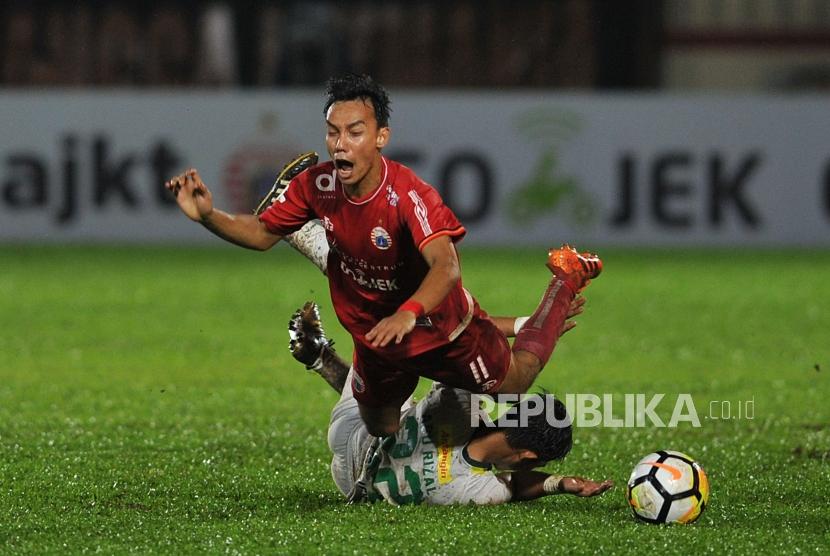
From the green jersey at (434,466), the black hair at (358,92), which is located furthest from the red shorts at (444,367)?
the black hair at (358,92)

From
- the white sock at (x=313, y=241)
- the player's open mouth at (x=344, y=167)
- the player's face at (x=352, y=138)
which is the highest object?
the player's face at (x=352, y=138)

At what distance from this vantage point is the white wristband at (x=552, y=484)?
5.89 m

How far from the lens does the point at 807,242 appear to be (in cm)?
1827

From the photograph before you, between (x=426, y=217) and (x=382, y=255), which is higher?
(x=426, y=217)

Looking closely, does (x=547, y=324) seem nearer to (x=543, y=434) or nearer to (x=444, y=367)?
(x=444, y=367)

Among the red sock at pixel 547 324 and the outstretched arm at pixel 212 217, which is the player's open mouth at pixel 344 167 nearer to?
the outstretched arm at pixel 212 217

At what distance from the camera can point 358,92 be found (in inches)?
226

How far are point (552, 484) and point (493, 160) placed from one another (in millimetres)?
12287

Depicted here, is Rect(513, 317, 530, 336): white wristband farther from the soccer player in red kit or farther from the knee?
the knee

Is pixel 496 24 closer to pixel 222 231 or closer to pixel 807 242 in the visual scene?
pixel 807 242

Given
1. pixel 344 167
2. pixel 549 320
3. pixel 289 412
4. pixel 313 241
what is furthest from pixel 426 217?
pixel 289 412

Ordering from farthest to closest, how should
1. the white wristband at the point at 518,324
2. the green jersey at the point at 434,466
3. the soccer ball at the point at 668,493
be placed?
the white wristband at the point at 518,324, the green jersey at the point at 434,466, the soccer ball at the point at 668,493

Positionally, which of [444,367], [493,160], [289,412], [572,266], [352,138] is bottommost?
[289,412]

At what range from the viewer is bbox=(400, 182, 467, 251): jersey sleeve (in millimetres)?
5648
